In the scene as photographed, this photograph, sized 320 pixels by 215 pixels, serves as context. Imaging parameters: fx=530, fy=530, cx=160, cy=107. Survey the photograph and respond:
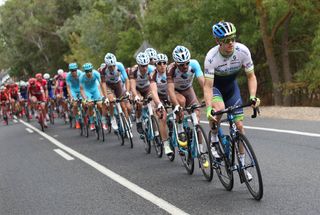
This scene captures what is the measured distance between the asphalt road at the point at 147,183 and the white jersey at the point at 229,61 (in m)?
1.54

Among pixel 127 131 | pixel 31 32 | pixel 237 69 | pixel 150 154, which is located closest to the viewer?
pixel 237 69

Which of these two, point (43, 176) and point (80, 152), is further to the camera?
point (80, 152)

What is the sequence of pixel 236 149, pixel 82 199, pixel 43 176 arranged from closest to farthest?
pixel 236 149 < pixel 82 199 < pixel 43 176

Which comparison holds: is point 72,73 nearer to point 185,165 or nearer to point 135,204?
point 185,165

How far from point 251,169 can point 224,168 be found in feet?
2.38

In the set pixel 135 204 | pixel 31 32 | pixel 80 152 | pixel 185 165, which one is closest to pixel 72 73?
pixel 80 152

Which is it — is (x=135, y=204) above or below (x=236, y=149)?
below

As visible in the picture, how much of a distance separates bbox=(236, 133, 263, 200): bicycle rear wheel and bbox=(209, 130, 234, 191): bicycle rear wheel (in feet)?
1.26

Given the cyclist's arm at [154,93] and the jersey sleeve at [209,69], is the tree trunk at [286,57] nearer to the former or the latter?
the cyclist's arm at [154,93]

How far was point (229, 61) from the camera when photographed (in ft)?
21.8

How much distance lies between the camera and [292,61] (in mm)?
26234

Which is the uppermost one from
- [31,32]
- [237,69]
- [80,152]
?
[31,32]

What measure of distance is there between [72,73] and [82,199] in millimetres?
8774

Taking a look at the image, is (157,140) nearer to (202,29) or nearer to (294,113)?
(294,113)
